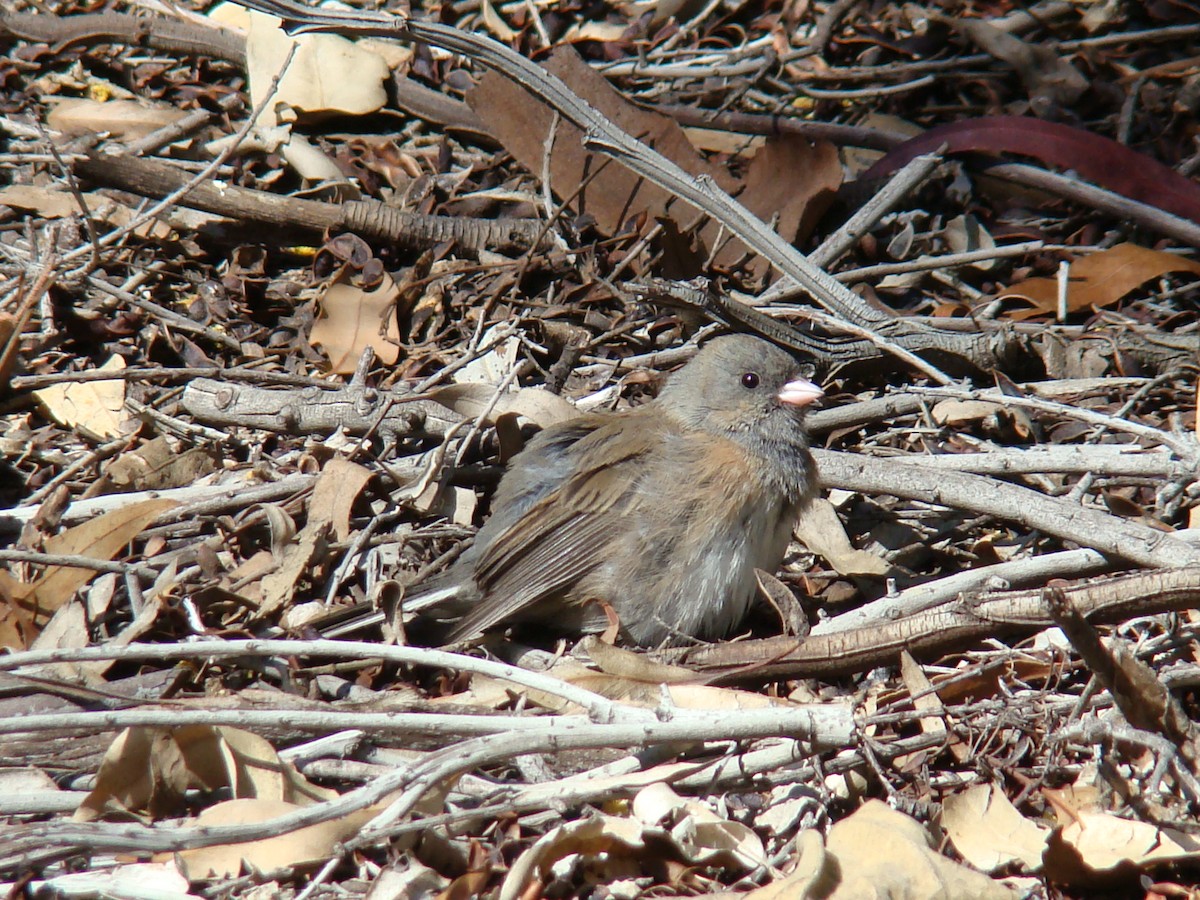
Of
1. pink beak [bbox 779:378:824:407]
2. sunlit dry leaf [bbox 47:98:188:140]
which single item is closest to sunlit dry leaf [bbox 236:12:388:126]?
sunlit dry leaf [bbox 47:98:188:140]

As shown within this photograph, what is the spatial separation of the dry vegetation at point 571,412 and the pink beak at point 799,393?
217 mm

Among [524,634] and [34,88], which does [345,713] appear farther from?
[34,88]

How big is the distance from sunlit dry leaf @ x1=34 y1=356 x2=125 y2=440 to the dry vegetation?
0.01 metres

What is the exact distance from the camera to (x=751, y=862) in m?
2.38

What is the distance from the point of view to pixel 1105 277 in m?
3.90

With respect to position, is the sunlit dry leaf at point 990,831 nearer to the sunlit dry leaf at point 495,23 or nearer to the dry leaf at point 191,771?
the dry leaf at point 191,771

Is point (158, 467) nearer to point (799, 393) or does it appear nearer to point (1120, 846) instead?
point (799, 393)

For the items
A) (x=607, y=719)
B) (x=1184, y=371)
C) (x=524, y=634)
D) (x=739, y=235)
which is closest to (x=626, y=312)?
(x=739, y=235)

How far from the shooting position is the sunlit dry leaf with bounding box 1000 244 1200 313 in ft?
12.7

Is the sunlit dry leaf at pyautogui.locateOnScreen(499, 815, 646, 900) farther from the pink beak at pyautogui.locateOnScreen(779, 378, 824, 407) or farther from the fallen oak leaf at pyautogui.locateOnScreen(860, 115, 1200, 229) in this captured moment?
the fallen oak leaf at pyautogui.locateOnScreen(860, 115, 1200, 229)

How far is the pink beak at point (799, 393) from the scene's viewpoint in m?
3.53

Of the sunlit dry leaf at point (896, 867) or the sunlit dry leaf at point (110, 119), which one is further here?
the sunlit dry leaf at point (110, 119)

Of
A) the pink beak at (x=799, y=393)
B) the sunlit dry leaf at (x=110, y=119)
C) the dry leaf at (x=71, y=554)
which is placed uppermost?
the sunlit dry leaf at (x=110, y=119)

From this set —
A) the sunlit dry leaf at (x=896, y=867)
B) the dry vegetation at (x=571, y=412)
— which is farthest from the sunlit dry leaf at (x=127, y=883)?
the sunlit dry leaf at (x=896, y=867)
